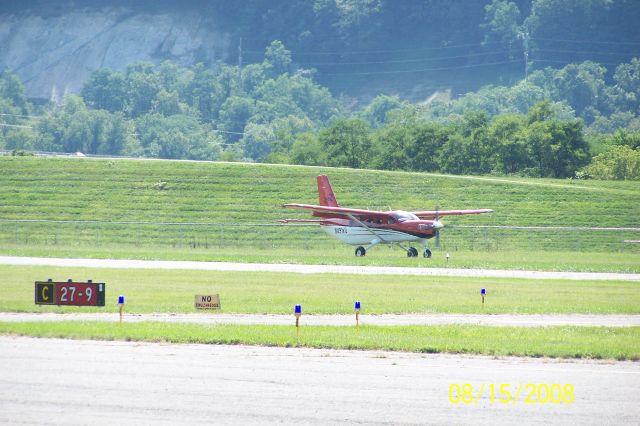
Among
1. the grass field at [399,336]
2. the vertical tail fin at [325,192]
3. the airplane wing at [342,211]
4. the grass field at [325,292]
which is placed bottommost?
the grass field at [325,292]

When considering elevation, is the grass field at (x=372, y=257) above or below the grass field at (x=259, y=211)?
below

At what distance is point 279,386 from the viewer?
19312mm

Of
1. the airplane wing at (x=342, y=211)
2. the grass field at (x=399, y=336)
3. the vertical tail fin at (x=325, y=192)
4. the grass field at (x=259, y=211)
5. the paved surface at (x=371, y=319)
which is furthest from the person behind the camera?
the vertical tail fin at (x=325, y=192)

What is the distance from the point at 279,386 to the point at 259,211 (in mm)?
54694

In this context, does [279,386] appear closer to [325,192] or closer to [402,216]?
[402,216]

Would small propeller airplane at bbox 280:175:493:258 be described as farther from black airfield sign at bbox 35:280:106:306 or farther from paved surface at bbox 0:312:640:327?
black airfield sign at bbox 35:280:106:306

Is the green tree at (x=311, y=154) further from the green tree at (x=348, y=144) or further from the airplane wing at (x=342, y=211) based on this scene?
the airplane wing at (x=342, y=211)

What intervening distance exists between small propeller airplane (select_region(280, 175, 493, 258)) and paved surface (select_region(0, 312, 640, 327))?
25.4 metres

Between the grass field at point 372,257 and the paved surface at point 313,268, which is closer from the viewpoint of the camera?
the paved surface at point 313,268

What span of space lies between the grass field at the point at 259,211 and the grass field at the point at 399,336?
23680 millimetres

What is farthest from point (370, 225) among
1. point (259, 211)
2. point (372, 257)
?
point (259, 211)

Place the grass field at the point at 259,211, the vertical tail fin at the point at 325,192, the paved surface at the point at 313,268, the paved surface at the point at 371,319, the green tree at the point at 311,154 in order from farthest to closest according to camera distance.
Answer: the green tree at the point at 311,154
the vertical tail fin at the point at 325,192
the grass field at the point at 259,211
the paved surface at the point at 313,268
the paved surface at the point at 371,319

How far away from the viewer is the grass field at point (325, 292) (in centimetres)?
3250
